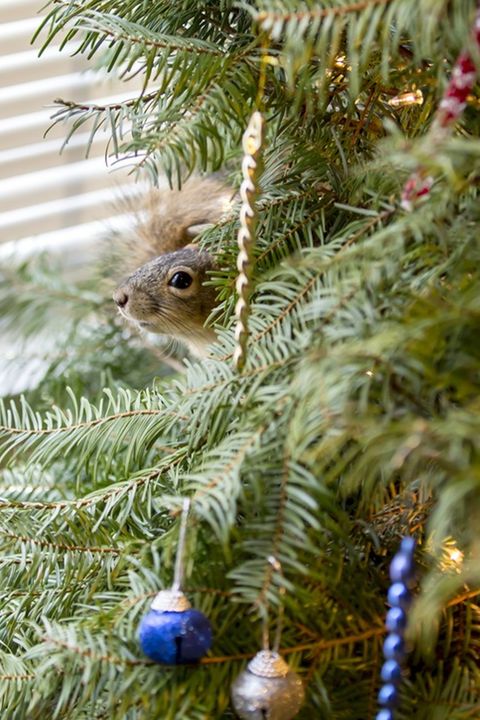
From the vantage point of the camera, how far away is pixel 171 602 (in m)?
0.34

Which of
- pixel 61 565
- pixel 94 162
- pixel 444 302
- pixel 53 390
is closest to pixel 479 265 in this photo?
pixel 444 302

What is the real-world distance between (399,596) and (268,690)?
0.06m

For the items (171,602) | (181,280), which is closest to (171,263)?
(181,280)

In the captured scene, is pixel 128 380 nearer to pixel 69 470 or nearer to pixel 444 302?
pixel 69 470

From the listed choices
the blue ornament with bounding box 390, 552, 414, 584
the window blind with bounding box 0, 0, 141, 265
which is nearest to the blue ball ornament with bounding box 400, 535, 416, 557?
the blue ornament with bounding box 390, 552, 414, 584

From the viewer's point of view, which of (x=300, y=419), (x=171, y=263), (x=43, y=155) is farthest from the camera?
(x=43, y=155)

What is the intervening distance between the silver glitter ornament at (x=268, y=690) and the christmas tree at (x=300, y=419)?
1cm

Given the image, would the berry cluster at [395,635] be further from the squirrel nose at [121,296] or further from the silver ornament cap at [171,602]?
the squirrel nose at [121,296]

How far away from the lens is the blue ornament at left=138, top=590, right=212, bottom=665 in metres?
0.33

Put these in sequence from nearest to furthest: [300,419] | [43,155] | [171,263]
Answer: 1. [300,419]
2. [171,263]
3. [43,155]

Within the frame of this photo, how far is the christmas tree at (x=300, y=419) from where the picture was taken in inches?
11.9

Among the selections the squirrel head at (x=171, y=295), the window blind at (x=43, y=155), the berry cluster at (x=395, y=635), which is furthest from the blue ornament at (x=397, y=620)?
the window blind at (x=43, y=155)

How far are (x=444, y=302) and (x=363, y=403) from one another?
1.7 inches

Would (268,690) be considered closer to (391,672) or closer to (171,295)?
(391,672)
